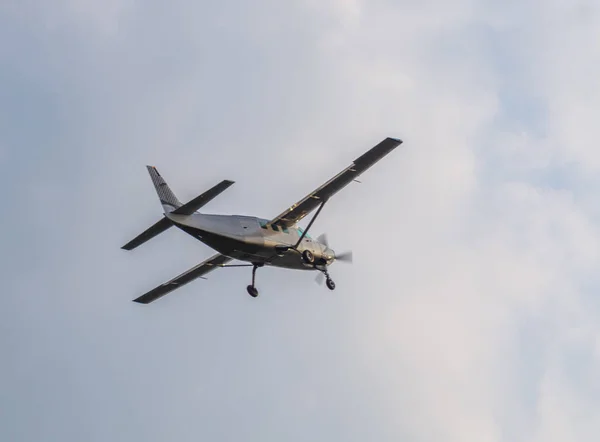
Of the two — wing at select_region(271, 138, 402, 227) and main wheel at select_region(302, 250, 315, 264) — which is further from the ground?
wing at select_region(271, 138, 402, 227)

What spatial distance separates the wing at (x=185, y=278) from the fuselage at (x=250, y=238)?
393cm

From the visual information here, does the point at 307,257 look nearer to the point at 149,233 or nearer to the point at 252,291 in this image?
the point at 252,291

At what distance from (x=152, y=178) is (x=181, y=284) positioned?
857 centimetres

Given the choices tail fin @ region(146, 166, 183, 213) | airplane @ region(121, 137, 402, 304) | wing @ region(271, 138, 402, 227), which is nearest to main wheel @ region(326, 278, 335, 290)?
airplane @ region(121, 137, 402, 304)

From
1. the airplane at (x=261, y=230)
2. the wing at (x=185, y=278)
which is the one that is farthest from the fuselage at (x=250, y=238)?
the wing at (x=185, y=278)

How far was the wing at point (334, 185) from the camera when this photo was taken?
48156 mm

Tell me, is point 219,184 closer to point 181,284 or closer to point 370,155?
point 370,155

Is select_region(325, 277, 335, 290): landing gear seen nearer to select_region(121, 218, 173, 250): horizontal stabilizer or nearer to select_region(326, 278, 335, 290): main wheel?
select_region(326, 278, 335, 290): main wheel

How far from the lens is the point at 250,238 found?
48.8 metres

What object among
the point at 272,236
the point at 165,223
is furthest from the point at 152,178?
the point at 272,236

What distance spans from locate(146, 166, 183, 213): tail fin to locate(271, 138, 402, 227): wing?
5053 mm

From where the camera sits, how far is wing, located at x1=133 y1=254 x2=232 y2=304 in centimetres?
5412

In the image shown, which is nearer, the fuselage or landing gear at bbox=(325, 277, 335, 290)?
the fuselage

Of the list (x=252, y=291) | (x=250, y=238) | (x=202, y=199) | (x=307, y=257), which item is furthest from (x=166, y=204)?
(x=307, y=257)
